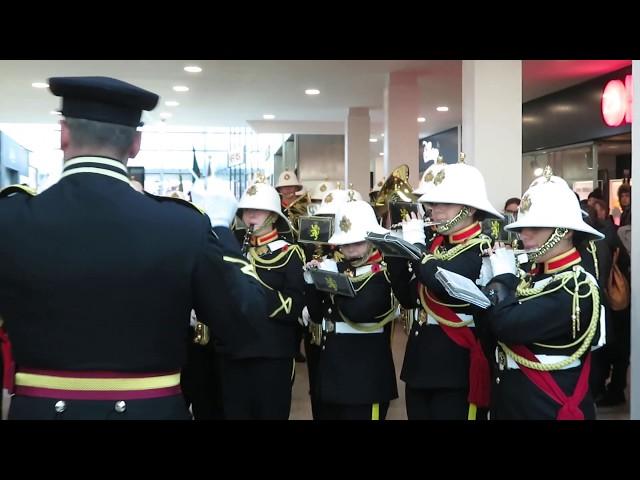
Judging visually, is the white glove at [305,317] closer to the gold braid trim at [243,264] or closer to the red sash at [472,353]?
the red sash at [472,353]

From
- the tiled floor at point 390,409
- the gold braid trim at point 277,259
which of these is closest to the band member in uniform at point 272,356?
the gold braid trim at point 277,259

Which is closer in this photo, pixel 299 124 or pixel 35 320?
pixel 35 320

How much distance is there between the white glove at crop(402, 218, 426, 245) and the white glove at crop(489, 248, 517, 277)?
50 centimetres

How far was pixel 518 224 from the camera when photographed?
2648 millimetres

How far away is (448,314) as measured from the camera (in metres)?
3.14

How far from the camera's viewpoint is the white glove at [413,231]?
3287mm

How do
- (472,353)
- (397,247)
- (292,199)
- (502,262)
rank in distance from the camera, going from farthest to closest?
(292,199), (472,353), (397,247), (502,262)

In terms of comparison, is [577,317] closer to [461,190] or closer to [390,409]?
[461,190]

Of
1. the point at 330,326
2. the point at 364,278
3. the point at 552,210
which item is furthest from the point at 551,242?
the point at 330,326

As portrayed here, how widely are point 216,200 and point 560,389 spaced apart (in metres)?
1.48

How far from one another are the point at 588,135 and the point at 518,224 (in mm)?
7824

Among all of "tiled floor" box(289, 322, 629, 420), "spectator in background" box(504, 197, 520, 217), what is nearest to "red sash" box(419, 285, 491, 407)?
"tiled floor" box(289, 322, 629, 420)
